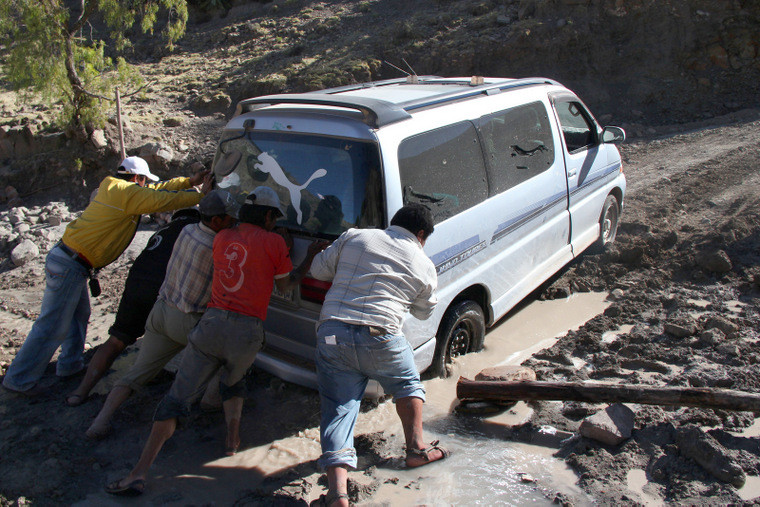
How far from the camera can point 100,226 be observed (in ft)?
14.7

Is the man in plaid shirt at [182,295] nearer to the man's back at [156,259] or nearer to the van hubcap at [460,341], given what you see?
the man's back at [156,259]

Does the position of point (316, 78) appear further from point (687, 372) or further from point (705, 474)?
point (705, 474)

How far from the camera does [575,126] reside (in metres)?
6.06

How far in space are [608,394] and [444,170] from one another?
5.76 ft

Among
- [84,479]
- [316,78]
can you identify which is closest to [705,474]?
[84,479]

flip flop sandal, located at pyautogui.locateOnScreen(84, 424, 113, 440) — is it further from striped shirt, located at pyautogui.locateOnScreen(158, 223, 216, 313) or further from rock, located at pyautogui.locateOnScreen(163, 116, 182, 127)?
rock, located at pyautogui.locateOnScreen(163, 116, 182, 127)

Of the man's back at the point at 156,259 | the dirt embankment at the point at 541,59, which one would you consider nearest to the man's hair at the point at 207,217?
the man's back at the point at 156,259

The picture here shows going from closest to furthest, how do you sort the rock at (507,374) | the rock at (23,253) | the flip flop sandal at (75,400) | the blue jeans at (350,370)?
1. the blue jeans at (350,370)
2. the rock at (507,374)
3. the flip flop sandal at (75,400)
4. the rock at (23,253)

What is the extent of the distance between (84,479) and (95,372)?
90 centimetres

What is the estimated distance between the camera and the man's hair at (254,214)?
358cm

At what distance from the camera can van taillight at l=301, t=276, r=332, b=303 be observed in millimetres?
3715

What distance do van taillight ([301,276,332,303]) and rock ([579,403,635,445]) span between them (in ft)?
5.74

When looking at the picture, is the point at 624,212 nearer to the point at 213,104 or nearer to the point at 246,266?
the point at 246,266

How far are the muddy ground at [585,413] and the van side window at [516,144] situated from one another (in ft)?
4.78
